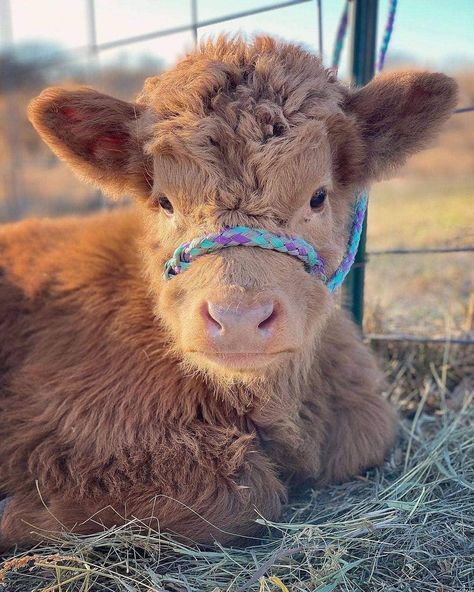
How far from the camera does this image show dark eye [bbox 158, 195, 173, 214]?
2549 millimetres

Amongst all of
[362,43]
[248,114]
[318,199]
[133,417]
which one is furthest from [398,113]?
[133,417]

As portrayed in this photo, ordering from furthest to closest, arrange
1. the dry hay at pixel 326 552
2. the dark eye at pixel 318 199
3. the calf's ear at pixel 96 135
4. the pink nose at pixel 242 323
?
1. the calf's ear at pixel 96 135
2. the dark eye at pixel 318 199
3. the dry hay at pixel 326 552
4. the pink nose at pixel 242 323

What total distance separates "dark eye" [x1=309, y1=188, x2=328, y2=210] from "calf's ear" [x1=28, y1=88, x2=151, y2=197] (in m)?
0.76

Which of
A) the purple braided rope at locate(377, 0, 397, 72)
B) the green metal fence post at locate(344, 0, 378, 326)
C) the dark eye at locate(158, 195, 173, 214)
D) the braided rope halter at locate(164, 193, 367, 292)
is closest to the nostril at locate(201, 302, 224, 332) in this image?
the braided rope halter at locate(164, 193, 367, 292)

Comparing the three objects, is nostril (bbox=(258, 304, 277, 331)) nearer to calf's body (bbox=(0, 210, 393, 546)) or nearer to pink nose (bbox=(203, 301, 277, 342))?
pink nose (bbox=(203, 301, 277, 342))

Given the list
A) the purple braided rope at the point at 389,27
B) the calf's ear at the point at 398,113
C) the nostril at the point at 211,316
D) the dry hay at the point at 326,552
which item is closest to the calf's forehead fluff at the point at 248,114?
the calf's ear at the point at 398,113

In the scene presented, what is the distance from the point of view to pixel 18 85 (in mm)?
15258

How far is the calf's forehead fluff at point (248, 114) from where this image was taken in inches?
89.8

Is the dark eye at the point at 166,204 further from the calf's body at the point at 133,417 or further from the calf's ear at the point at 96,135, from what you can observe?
the calf's body at the point at 133,417

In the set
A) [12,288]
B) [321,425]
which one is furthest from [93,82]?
[321,425]

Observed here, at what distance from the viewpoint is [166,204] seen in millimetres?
2572

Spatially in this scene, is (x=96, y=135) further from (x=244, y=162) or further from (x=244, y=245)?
(x=244, y=245)


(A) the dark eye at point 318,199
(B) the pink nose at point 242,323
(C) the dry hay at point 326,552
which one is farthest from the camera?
(A) the dark eye at point 318,199

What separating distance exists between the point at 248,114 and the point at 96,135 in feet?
2.65
